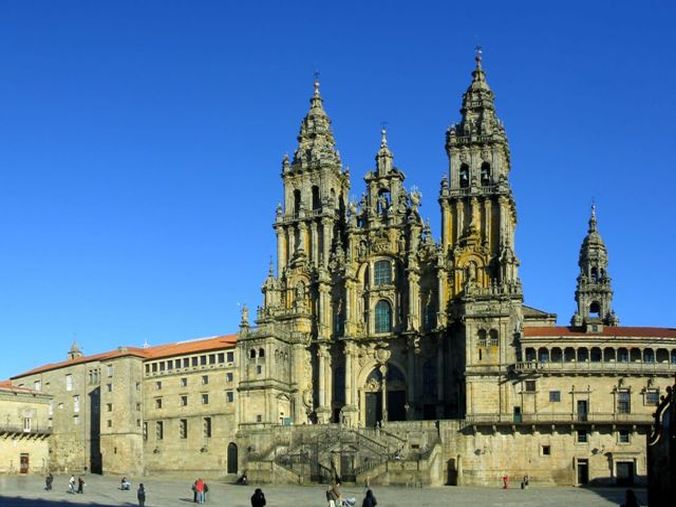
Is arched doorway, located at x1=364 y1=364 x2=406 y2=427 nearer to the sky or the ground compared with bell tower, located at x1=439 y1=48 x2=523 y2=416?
nearer to the ground

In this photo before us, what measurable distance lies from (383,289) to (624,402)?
25.4m

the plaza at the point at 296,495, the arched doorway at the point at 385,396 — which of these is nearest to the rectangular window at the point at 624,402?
the plaza at the point at 296,495

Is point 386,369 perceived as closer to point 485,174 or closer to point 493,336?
point 493,336

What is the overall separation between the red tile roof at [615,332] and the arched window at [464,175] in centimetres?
1629

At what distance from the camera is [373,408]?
91.7m

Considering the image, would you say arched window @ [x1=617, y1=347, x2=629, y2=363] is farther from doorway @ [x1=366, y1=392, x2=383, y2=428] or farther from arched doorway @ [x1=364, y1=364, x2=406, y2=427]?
doorway @ [x1=366, y1=392, x2=383, y2=428]

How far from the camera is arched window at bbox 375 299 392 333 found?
9231 cm

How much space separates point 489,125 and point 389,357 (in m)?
23.6

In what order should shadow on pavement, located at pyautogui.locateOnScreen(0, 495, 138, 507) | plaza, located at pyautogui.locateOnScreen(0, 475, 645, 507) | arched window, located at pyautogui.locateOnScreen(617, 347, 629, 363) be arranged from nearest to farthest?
shadow on pavement, located at pyautogui.locateOnScreen(0, 495, 138, 507), plaza, located at pyautogui.locateOnScreen(0, 475, 645, 507), arched window, located at pyautogui.locateOnScreen(617, 347, 629, 363)

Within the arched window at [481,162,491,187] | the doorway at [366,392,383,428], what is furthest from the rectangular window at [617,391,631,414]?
the arched window at [481,162,491,187]

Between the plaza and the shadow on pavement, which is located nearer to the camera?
the shadow on pavement

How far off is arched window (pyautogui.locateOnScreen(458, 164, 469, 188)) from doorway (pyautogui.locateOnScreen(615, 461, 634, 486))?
29.4 m

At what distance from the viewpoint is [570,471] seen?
76.4 m

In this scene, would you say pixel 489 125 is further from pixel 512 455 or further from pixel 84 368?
pixel 84 368
